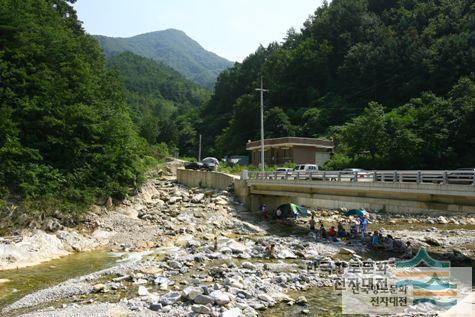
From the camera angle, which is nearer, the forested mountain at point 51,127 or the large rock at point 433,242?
the forested mountain at point 51,127

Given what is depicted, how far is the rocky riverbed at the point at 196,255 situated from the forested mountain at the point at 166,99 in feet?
210

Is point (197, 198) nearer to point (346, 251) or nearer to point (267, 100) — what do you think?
point (346, 251)

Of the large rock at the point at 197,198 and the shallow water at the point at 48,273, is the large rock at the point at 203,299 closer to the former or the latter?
the shallow water at the point at 48,273

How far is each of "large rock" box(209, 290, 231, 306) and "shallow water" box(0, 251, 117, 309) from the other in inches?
278

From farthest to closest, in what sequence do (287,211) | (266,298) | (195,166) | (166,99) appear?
(166,99)
(195,166)
(287,211)
(266,298)

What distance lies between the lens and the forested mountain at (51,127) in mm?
24188

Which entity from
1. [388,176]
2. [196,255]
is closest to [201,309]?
[196,255]

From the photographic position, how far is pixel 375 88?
75438 mm

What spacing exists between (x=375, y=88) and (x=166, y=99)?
116 meters

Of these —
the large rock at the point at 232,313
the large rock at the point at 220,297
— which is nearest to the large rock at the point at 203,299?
the large rock at the point at 220,297

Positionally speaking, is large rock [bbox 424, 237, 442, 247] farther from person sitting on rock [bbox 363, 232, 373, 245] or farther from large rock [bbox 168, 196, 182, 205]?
large rock [bbox 168, 196, 182, 205]

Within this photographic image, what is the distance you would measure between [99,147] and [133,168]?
363 centimetres

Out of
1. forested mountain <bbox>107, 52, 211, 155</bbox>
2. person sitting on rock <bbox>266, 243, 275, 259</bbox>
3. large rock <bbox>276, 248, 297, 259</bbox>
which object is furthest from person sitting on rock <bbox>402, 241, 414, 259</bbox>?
forested mountain <bbox>107, 52, 211, 155</bbox>

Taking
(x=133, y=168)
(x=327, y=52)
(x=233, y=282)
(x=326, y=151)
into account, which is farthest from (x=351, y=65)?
(x=233, y=282)
